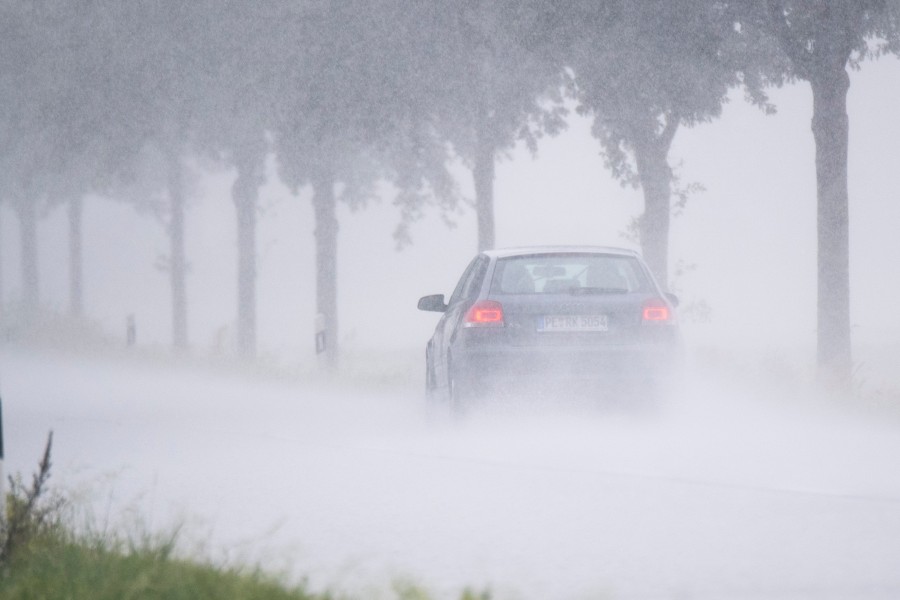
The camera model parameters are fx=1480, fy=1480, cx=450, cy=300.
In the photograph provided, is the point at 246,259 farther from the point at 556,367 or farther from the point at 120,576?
the point at 120,576

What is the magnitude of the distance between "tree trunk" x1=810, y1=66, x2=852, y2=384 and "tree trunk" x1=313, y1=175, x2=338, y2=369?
13.1m

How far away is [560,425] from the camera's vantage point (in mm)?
14297

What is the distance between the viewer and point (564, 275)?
1430cm

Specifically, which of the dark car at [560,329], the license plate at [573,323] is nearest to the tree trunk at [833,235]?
the dark car at [560,329]

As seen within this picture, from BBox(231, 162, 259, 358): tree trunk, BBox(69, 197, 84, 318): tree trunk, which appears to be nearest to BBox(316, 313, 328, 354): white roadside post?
BBox(231, 162, 259, 358): tree trunk

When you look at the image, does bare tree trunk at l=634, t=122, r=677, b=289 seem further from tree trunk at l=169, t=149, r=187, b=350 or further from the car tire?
tree trunk at l=169, t=149, r=187, b=350

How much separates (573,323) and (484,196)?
1382 centimetres

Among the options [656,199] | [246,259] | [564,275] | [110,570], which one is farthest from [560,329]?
[246,259]

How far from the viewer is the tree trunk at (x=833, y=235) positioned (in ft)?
61.1

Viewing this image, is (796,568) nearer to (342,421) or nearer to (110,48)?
(342,421)

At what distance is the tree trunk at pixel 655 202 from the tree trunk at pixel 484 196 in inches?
167

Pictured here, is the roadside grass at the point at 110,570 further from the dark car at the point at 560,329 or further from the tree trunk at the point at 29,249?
the tree trunk at the point at 29,249

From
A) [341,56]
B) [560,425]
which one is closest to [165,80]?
[341,56]

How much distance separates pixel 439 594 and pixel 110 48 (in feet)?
89.8
